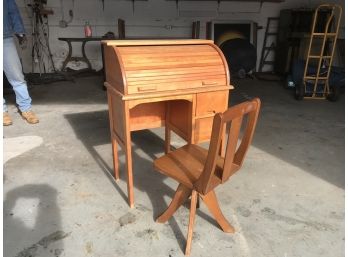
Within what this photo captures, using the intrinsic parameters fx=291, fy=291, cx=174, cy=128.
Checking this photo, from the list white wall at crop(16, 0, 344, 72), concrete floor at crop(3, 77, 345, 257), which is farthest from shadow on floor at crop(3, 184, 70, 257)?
white wall at crop(16, 0, 344, 72)

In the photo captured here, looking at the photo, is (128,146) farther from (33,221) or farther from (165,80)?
(33,221)

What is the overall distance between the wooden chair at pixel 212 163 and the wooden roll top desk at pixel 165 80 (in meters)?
0.29

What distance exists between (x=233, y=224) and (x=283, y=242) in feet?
1.09

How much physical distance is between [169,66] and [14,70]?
104 inches

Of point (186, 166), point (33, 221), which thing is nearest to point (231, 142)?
point (186, 166)

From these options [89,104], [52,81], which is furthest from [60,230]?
[52,81]

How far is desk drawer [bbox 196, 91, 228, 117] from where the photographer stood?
209cm

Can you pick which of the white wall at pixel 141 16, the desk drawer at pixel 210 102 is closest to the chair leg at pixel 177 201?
the desk drawer at pixel 210 102

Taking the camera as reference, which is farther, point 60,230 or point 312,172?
point 312,172

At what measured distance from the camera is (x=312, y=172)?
105 inches

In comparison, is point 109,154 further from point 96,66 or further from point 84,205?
point 96,66

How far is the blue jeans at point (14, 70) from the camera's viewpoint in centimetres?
356

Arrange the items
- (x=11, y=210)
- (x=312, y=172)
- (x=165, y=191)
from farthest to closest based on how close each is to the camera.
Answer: (x=312, y=172) < (x=165, y=191) < (x=11, y=210)

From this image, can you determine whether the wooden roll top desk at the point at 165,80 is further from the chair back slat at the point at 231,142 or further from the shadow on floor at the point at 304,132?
the shadow on floor at the point at 304,132
